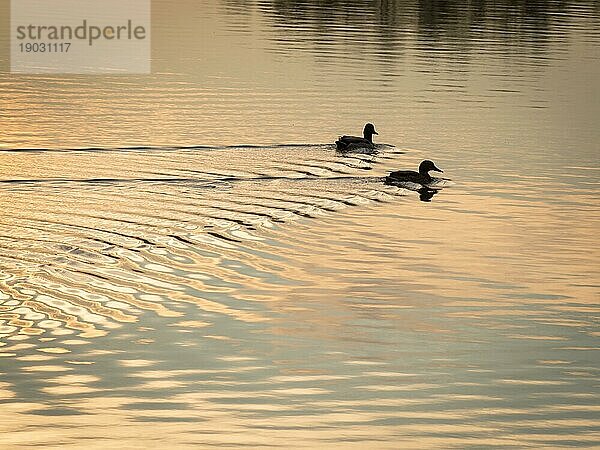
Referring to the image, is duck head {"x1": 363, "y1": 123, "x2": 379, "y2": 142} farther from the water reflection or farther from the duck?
the water reflection

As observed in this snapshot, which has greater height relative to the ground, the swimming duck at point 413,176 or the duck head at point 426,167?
the duck head at point 426,167

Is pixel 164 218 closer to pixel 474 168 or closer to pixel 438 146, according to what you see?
pixel 474 168

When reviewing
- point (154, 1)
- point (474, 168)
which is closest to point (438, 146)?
point (474, 168)

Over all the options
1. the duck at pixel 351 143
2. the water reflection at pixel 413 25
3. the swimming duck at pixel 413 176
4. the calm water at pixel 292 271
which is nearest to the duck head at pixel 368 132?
the calm water at pixel 292 271

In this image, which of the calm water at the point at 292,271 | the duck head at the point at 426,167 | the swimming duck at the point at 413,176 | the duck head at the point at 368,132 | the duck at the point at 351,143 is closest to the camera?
the calm water at the point at 292,271

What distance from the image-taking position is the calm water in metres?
13.4

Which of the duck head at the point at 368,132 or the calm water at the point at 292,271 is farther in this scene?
the duck head at the point at 368,132

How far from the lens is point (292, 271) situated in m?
18.8

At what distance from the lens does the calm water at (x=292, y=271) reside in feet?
43.9

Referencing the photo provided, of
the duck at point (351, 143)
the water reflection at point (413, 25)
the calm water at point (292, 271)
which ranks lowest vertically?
the calm water at point (292, 271)

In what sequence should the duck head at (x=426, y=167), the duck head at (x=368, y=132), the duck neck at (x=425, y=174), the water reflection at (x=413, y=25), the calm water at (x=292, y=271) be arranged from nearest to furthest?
the calm water at (x=292, y=271) < the duck neck at (x=425, y=174) < the duck head at (x=426, y=167) < the duck head at (x=368, y=132) < the water reflection at (x=413, y=25)

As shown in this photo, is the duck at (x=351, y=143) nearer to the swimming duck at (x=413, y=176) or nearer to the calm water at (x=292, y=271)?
the calm water at (x=292, y=271)

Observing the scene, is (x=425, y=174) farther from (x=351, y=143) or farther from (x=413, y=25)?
(x=413, y=25)

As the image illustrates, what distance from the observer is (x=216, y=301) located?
1711 centimetres
